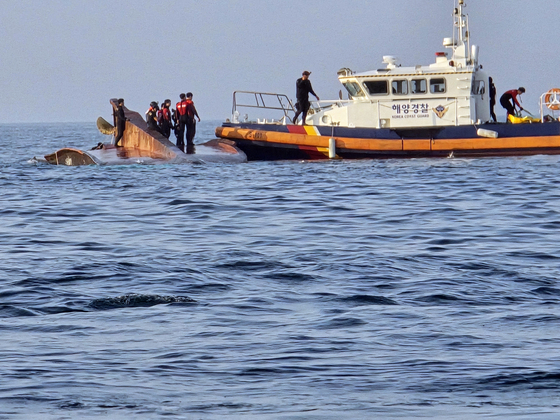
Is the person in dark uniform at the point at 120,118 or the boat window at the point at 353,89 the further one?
the person in dark uniform at the point at 120,118

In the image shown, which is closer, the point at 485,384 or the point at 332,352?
the point at 485,384

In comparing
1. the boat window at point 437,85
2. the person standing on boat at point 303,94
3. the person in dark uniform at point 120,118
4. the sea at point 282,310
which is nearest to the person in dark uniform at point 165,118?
the person in dark uniform at point 120,118

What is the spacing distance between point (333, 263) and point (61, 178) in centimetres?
1387

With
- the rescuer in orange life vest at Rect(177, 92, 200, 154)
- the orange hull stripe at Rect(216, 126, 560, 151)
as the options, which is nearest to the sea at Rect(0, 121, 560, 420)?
the orange hull stripe at Rect(216, 126, 560, 151)

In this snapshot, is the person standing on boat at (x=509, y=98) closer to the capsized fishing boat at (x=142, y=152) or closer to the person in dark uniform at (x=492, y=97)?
the person in dark uniform at (x=492, y=97)

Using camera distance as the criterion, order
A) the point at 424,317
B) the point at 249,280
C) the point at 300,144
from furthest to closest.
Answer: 1. the point at 300,144
2. the point at 249,280
3. the point at 424,317

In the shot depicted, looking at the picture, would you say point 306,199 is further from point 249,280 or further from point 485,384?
point 485,384

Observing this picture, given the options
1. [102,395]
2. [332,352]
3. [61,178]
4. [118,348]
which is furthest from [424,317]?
[61,178]

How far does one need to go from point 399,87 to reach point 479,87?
2499mm

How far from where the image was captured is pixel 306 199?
661 inches

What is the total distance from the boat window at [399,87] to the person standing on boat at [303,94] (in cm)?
208

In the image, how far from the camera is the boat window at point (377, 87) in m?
24.0

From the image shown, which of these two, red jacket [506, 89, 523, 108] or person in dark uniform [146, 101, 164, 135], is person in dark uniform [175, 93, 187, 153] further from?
red jacket [506, 89, 523, 108]

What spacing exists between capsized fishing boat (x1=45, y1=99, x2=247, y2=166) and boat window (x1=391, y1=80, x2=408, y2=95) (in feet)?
14.7
